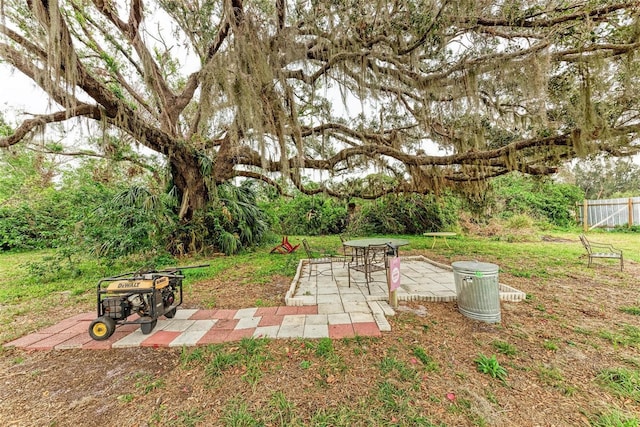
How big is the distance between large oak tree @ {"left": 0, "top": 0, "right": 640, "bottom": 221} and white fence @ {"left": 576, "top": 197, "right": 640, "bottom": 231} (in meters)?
8.73

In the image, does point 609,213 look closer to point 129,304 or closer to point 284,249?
point 284,249

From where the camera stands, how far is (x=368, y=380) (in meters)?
1.73

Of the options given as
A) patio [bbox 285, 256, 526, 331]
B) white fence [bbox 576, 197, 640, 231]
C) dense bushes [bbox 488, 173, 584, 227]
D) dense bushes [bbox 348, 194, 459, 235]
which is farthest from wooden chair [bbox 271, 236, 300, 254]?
white fence [bbox 576, 197, 640, 231]

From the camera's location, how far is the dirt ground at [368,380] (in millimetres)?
1481

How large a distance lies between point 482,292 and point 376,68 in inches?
159

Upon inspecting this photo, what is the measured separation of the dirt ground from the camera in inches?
58.3

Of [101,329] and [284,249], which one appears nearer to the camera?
[101,329]

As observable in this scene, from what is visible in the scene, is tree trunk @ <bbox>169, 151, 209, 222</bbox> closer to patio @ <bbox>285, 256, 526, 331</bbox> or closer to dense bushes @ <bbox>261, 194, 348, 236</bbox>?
patio @ <bbox>285, 256, 526, 331</bbox>

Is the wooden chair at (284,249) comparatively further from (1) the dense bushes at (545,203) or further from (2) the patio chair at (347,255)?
(1) the dense bushes at (545,203)

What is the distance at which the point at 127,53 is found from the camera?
5887 millimetres

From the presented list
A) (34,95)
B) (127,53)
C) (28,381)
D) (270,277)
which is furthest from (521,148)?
(127,53)

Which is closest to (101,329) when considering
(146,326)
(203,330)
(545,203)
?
(146,326)

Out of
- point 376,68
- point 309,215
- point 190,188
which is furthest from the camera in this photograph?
point 309,215

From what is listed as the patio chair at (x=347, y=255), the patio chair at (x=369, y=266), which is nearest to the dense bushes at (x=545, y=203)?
the patio chair at (x=347, y=255)
